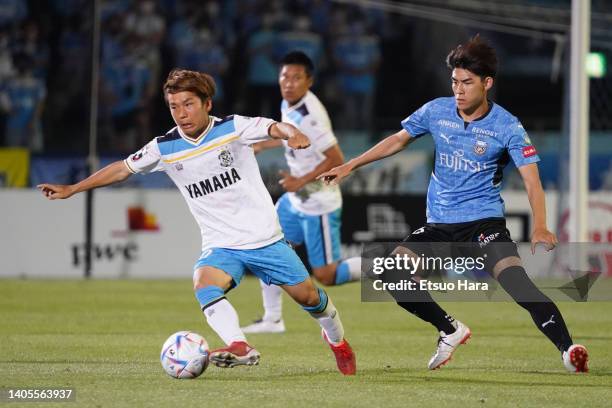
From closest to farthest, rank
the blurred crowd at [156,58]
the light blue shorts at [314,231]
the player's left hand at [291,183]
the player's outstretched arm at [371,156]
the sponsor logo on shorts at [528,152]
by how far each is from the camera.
Answer: the sponsor logo on shorts at [528,152]
the player's outstretched arm at [371,156]
the player's left hand at [291,183]
the light blue shorts at [314,231]
the blurred crowd at [156,58]

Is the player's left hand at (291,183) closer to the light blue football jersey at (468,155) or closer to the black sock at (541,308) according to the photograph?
the light blue football jersey at (468,155)

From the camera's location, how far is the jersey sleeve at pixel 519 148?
745 centimetres

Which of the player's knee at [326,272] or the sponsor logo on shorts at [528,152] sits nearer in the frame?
the sponsor logo on shorts at [528,152]

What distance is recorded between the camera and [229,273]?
7328 millimetres

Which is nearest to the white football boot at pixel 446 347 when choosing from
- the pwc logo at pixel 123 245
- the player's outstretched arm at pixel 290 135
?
the player's outstretched arm at pixel 290 135

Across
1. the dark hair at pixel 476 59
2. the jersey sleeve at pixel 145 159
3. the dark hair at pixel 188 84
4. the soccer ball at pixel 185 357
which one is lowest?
the soccer ball at pixel 185 357

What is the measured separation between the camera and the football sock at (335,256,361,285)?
11.7 meters

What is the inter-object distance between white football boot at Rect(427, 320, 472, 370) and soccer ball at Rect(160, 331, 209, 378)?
5.78 ft

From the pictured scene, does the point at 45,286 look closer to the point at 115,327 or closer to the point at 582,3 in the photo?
the point at 115,327

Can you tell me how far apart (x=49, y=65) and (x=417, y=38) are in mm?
6761

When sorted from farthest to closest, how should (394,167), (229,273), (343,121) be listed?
(343,121) < (394,167) < (229,273)

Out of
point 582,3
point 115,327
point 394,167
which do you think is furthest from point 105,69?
point 115,327

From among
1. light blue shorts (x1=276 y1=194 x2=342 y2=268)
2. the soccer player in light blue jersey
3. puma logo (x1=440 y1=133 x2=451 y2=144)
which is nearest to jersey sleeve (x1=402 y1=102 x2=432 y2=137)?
the soccer player in light blue jersey

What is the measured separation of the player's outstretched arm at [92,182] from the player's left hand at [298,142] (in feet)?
3.84
